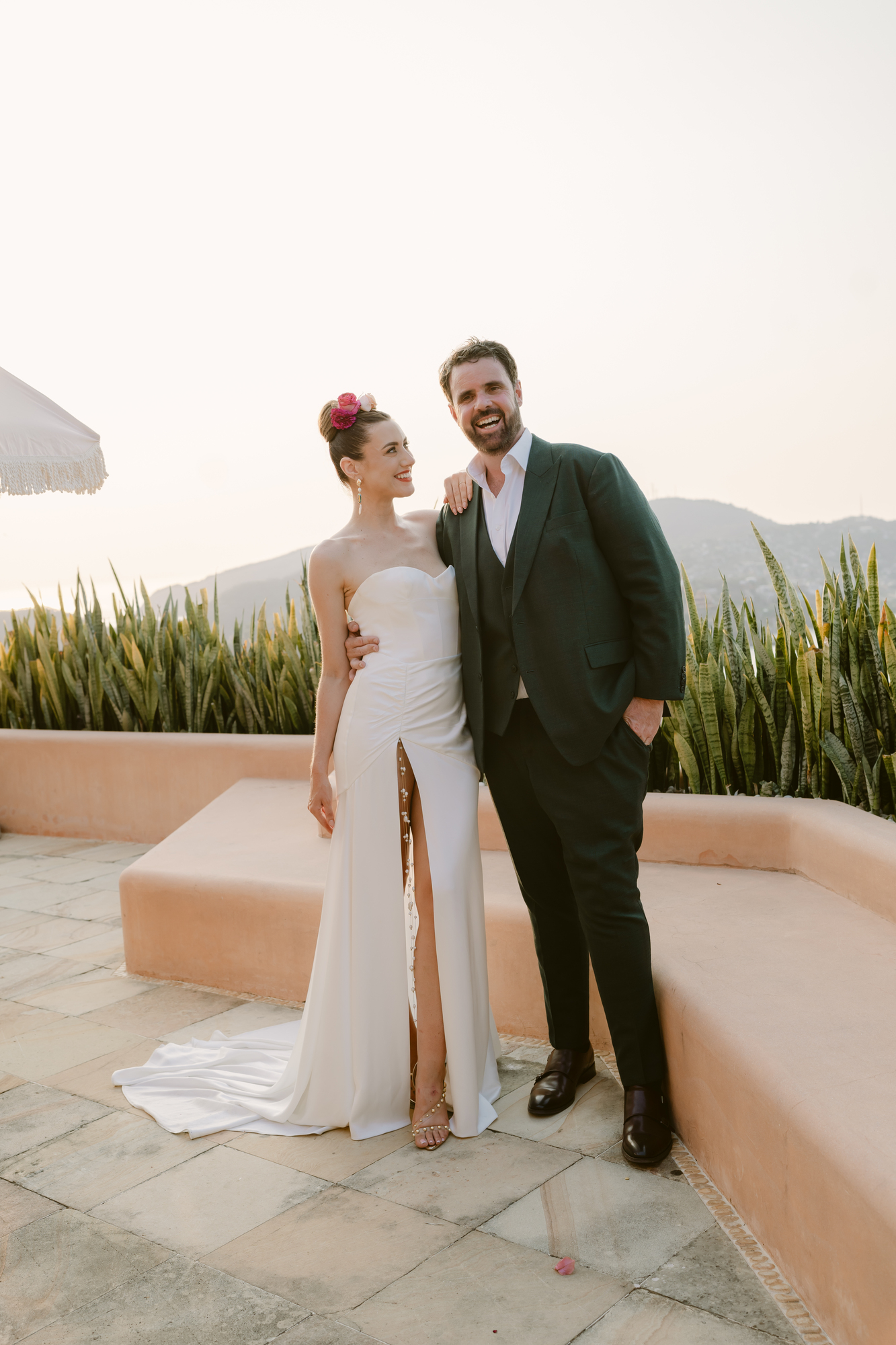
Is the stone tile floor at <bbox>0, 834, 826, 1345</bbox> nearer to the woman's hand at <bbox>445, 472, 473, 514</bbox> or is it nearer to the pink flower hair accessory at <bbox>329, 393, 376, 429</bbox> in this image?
the woman's hand at <bbox>445, 472, 473, 514</bbox>

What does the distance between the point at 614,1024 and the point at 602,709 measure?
666mm

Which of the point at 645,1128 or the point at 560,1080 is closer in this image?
the point at 645,1128

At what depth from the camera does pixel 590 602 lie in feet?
6.88

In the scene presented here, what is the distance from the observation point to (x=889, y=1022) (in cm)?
183

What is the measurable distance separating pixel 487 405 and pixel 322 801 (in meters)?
0.99

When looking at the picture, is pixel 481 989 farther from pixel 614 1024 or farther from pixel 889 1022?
pixel 889 1022

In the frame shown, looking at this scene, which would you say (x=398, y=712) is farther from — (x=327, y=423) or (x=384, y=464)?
(x=327, y=423)

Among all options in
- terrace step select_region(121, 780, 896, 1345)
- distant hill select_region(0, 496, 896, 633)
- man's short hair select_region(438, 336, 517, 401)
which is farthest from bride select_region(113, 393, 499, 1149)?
distant hill select_region(0, 496, 896, 633)

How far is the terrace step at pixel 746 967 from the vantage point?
4.79 feet

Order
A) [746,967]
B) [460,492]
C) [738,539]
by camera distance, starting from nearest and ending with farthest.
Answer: [746,967] < [460,492] < [738,539]

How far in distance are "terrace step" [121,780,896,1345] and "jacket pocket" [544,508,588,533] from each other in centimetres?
97

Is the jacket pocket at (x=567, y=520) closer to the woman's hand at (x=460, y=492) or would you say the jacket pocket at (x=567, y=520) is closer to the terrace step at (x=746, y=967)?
the woman's hand at (x=460, y=492)

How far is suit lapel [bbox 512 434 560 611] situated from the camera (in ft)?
6.93

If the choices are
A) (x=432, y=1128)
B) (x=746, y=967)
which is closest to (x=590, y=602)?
(x=746, y=967)
